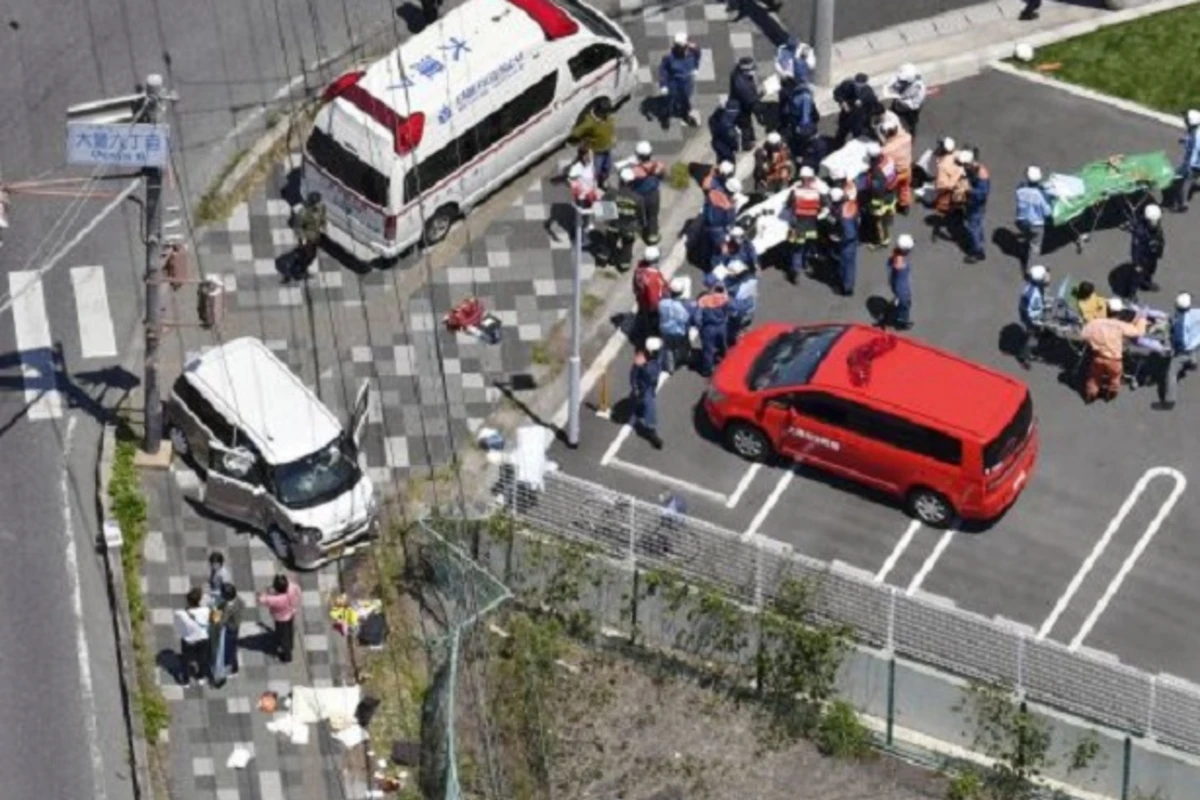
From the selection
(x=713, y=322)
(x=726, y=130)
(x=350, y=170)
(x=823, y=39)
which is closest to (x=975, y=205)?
(x=726, y=130)

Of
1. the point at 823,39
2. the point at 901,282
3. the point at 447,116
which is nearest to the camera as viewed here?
the point at 901,282

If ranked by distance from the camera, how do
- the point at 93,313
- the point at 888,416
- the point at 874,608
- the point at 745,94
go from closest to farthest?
the point at 874,608 < the point at 888,416 < the point at 93,313 < the point at 745,94

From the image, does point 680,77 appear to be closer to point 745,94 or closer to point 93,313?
point 745,94

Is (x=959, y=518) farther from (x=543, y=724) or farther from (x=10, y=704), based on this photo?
(x=10, y=704)

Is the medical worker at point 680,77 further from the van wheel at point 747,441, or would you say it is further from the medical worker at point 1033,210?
the van wheel at point 747,441

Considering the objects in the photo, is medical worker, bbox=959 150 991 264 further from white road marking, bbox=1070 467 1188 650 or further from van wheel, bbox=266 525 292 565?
van wheel, bbox=266 525 292 565

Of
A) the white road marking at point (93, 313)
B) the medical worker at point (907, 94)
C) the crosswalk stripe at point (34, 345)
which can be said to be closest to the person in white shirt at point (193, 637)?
the crosswalk stripe at point (34, 345)

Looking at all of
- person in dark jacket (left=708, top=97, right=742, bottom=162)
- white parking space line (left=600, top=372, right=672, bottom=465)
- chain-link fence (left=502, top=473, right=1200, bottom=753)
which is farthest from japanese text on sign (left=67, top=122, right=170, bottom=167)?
person in dark jacket (left=708, top=97, right=742, bottom=162)
